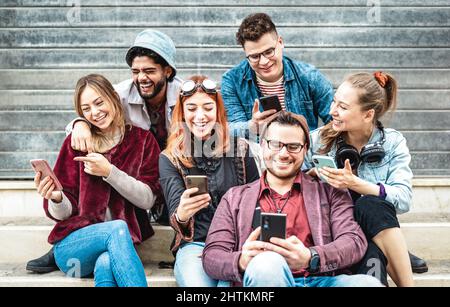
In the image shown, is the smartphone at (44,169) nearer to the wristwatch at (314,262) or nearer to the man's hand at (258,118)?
the man's hand at (258,118)

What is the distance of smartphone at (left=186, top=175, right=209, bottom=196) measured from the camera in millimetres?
2977

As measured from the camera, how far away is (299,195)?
10.00 ft

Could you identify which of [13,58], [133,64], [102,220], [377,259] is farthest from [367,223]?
[13,58]

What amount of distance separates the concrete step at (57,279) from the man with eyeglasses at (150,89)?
8 cm

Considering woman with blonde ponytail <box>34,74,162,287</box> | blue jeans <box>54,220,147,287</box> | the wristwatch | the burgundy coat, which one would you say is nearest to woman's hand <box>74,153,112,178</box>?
woman with blonde ponytail <box>34,74,162,287</box>

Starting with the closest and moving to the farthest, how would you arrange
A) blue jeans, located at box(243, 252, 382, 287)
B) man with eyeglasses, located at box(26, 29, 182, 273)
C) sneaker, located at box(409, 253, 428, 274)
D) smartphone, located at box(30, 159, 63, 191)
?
blue jeans, located at box(243, 252, 382, 287) < smartphone, located at box(30, 159, 63, 191) < sneaker, located at box(409, 253, 428, 274) < man with eyeglasses, located at box(26, 29, 182, 273)

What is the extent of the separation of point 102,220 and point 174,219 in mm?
450

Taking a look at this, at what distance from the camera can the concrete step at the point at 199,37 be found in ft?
16.3

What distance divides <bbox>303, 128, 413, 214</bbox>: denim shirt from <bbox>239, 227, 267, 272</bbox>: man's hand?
2.28ft

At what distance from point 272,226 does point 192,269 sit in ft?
1.59

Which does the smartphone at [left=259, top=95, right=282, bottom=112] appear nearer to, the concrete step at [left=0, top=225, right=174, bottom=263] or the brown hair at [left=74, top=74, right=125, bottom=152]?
the brown hair at [left=74, top=74, right=125, bottom=152]

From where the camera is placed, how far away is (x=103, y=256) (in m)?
3.13

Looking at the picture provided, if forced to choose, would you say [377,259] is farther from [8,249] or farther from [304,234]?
[8,249]

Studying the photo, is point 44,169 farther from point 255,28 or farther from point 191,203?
point 255,28
